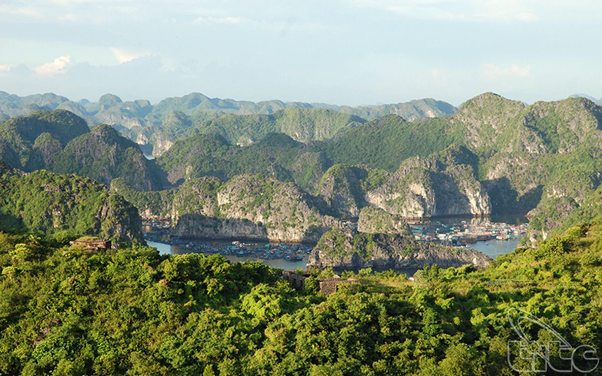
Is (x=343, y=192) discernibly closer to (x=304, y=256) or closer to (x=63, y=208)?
(x=304, y=256)

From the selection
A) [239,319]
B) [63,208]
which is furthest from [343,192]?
[239,319]

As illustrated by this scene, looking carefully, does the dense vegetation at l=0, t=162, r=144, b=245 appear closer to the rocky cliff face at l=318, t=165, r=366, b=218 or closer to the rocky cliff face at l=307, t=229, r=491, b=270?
the rocky cliff face at l=307, t=229, r=491, b=270

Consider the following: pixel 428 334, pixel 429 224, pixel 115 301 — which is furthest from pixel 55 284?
pixel 429 224

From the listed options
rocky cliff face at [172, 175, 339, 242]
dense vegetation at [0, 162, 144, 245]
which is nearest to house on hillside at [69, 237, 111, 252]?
dense vegetation at [0, 162, 144, 245]

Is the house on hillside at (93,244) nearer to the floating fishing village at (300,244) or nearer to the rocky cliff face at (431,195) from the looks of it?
the floating fishing village at (300,244)

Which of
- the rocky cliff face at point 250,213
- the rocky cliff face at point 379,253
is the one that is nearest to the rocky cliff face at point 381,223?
the rocky cliff face at point 250,213

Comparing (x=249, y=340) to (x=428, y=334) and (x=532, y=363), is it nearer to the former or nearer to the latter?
(x=428, y=334)
